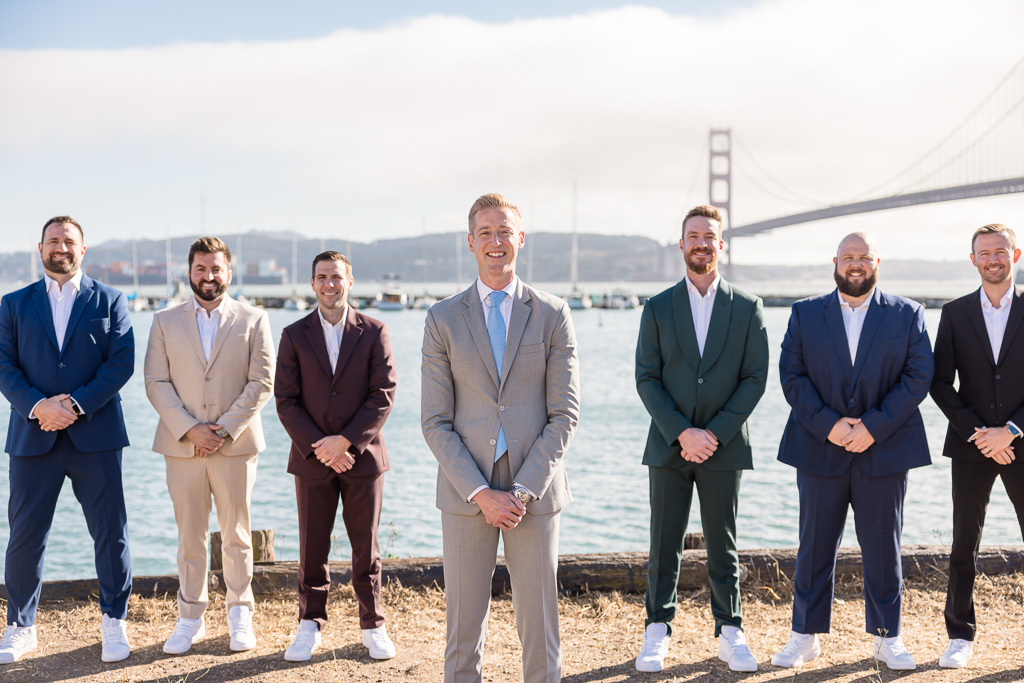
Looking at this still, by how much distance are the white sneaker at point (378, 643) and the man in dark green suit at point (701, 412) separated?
3.91 feet

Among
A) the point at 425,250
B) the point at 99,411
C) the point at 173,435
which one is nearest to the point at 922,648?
the point at 173,435

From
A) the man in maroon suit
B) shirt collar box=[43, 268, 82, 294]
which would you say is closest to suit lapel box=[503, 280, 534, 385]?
the man in maroon suit

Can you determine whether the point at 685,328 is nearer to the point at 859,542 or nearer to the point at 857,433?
the point at 857,433

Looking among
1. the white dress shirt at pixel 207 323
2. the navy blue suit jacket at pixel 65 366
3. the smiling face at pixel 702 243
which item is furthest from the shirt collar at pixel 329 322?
the smiling face at pixel 702 243

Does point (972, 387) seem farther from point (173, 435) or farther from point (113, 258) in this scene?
point (113, 258)

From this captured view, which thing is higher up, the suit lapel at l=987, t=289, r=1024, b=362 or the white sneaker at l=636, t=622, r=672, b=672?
the suit lapel at l=987, t=289, r=1024, b=362

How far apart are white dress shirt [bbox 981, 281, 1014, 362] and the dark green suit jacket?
3.38 ft

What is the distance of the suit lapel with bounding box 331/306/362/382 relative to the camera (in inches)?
157

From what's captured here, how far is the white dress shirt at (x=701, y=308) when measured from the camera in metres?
3.83

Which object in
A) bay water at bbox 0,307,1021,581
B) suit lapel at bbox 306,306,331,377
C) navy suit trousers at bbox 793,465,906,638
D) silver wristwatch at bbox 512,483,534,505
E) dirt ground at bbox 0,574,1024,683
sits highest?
suit lapel at bbox 306,306,331,377

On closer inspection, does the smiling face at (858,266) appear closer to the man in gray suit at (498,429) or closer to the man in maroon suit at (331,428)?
the man in gray suit at (498,429)

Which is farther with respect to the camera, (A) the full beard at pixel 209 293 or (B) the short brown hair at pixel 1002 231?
(A) the full beard at pixel 209 293

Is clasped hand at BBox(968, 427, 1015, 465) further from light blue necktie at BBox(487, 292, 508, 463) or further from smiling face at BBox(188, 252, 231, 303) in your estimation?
smiling face at BBox(188, 252, 231, 303)

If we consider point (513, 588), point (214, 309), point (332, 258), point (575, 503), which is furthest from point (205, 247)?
point (575, 503)
